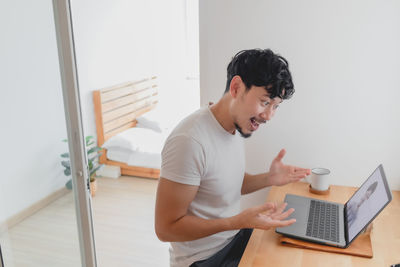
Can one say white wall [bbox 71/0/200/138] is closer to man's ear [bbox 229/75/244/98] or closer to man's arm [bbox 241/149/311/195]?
man's arm [bbox 241/149/311/195]

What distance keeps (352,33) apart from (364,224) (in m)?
0.86

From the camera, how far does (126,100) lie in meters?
4.31

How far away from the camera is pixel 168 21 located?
4938 millimetres

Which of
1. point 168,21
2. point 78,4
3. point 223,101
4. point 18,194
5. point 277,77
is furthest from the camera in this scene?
point 168,21

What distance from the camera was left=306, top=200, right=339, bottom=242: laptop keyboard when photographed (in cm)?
135

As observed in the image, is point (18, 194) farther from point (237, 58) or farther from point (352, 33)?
point (352, 33)

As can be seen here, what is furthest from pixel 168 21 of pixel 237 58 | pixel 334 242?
pixel 334 242

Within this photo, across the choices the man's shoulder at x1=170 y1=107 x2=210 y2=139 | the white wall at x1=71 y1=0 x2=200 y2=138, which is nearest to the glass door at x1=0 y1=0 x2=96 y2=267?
the man's shoulder at x1=170 y1=107 x2=210 y2=139

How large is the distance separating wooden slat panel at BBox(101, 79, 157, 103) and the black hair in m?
2.92

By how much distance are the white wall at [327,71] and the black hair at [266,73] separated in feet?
1.66

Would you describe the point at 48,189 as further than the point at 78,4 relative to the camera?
No

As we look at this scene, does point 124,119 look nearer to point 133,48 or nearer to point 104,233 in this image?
point 133,48

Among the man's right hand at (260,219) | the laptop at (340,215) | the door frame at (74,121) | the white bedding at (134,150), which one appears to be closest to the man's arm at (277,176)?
the laptop at (340,215)

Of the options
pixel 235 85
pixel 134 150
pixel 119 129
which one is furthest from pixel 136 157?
pixel 235 85
